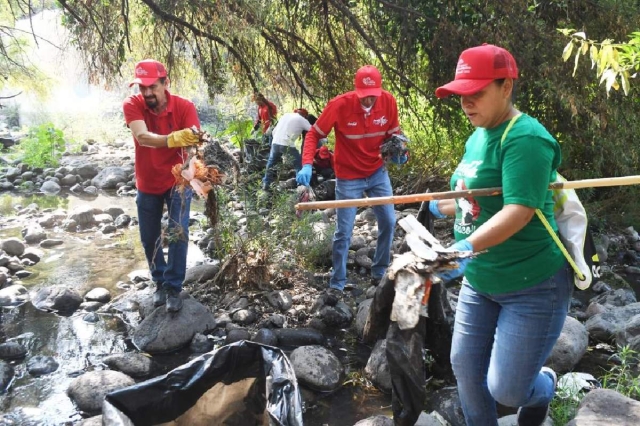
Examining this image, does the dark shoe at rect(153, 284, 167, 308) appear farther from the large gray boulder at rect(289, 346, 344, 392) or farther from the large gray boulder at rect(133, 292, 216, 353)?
the large gray boulder at rect(289, 346, 344, 392)

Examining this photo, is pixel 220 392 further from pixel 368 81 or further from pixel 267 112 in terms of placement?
pixel 267 112

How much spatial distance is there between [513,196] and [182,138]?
2.49 metres

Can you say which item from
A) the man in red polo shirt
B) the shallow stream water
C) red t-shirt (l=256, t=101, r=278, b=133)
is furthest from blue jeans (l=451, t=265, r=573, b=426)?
red t-shirt (l=256, t=101, r=278, b=133)

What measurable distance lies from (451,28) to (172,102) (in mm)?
3066

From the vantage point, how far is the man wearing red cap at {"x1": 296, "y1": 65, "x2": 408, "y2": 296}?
443 cm

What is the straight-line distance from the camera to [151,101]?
4.01m

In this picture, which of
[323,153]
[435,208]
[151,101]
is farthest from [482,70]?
[323,153]

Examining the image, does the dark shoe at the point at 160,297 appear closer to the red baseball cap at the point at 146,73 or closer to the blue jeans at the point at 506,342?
the red baseball cap at the point at 146,73

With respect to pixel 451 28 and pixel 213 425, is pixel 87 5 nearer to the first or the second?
pixel 451 28

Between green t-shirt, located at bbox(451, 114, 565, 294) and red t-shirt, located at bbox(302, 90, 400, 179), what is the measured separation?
2.30 metres

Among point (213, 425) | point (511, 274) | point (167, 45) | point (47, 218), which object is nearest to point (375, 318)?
point (213, 425)

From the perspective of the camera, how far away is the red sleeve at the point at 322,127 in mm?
4441

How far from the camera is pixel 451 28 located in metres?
5.84

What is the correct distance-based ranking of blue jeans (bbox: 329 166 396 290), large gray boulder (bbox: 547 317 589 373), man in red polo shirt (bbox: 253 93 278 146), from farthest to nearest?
1. man in red polo shirt (bbox: 253 93 278 146)
2. blue jeans (bbox: 329 166 396 290)
3. large gray boulder (bbox: 547 317 589 373)
